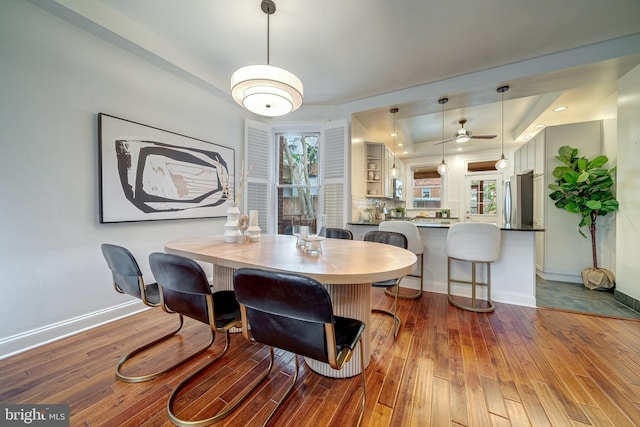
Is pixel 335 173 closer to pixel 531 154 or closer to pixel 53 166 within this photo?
pixel 53 166

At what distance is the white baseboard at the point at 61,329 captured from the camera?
1.76m

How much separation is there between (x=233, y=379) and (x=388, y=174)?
4242 mm

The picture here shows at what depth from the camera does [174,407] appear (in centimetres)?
131

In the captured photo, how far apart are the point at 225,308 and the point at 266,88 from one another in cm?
156

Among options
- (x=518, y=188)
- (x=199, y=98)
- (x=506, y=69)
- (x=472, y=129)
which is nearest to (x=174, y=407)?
(x=199, y=98)

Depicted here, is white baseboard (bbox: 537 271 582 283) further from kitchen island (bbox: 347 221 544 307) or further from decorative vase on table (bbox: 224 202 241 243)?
decorative vase on table (bbox: 224 202 241 243)

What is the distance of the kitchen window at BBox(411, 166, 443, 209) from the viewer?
6.71 metres

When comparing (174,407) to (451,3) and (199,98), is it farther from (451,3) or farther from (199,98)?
(451,3)

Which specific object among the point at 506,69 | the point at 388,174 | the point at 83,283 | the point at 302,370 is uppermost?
the point at 506,69

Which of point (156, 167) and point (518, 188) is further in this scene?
point (518, 188)

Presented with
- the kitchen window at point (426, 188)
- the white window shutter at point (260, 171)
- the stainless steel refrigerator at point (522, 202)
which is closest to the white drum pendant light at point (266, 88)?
the white window shutter at point (260, 171)

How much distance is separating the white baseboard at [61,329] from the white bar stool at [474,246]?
3551mm

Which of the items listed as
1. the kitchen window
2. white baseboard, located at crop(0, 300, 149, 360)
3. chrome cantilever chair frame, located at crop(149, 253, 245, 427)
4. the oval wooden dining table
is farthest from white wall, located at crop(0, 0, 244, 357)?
the kitchen window

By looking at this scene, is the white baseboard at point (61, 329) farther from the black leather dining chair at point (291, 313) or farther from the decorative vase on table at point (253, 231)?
the black leather dining chair at point (291, 313)
